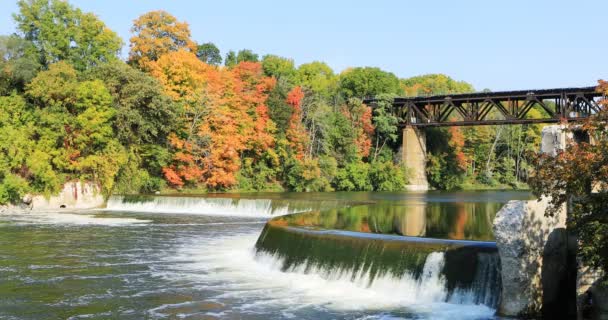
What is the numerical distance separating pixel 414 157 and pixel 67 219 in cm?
4587

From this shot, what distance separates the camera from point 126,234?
26125 millimetres

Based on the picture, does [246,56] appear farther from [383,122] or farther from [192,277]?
[192,277]

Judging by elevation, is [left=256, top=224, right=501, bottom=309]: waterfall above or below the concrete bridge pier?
below

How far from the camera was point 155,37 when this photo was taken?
2228 inches

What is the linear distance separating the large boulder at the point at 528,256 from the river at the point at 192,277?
80cm

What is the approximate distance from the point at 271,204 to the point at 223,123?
18.5 m

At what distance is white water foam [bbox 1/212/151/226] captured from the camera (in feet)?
101

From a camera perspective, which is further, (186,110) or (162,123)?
(186,110)

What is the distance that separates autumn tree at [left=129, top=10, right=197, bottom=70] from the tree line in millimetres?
100

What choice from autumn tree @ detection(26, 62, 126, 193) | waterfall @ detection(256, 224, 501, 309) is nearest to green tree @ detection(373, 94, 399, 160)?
autumn tree @ detection(26, 62, 126, 193)

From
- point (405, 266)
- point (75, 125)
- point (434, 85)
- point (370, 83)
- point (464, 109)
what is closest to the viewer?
point (405, 266)

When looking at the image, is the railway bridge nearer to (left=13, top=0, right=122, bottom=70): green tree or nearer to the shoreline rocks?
(left=13, top=0, right=122, bottom=70): green tree

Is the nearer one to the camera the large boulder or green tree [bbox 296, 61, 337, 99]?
the large boulder

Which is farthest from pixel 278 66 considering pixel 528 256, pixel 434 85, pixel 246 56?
pixel 528 256
